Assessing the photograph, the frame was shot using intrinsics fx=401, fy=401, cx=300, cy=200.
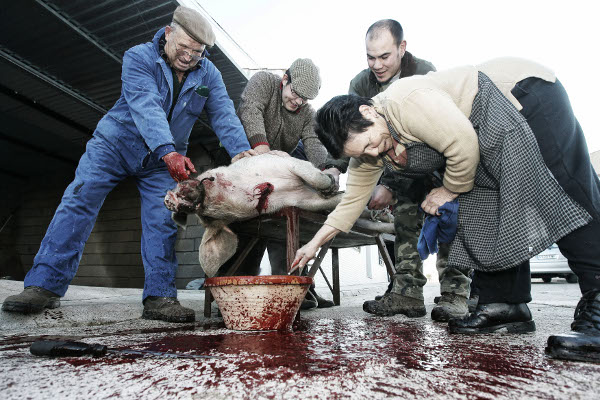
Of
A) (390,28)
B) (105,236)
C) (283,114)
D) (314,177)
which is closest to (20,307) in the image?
(314,177)

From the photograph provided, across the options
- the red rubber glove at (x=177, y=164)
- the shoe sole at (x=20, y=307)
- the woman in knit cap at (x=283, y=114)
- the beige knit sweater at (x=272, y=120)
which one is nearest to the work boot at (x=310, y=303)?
the woman in knit cap at (x=283, y=114)

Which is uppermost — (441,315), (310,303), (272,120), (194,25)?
(194,25)

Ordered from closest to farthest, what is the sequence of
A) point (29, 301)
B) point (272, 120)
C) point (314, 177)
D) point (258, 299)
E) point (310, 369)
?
1. point (310, 369)
2. point (258, 299)
3. point (29, 301)
4. point (314, 177)
5. point (272, 120)

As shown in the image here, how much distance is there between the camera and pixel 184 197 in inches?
100.0

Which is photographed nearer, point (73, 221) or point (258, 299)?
point (258, 299)

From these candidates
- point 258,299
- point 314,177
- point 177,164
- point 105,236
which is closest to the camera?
point 258,299

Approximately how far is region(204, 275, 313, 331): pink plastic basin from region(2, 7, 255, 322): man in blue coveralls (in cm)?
70

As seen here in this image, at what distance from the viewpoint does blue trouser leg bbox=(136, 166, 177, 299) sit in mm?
2797

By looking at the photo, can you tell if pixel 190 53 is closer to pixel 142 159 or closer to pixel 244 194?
pixel 142 159

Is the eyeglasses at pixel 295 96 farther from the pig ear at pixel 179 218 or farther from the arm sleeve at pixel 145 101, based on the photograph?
the pig ear at pixel 179 218

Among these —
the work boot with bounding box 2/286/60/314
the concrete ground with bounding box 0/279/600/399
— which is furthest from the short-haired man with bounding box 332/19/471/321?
the work boot with bounding box 2/286/60/314

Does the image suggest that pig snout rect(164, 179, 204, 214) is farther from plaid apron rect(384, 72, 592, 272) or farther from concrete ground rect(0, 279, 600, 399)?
plaid apron rect(384, 72, 592, 272)

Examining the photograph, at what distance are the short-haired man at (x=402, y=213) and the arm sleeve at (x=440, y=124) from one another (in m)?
0.91

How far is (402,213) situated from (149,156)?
1865mm
